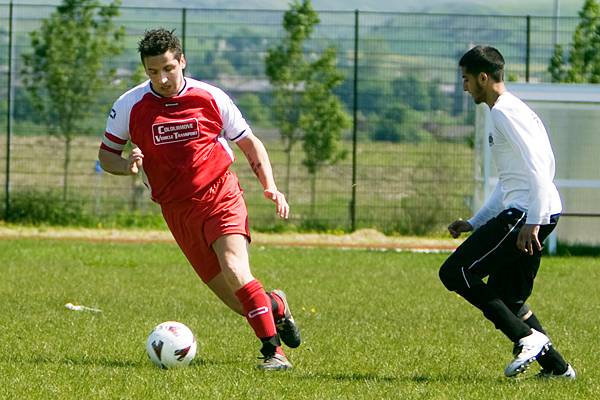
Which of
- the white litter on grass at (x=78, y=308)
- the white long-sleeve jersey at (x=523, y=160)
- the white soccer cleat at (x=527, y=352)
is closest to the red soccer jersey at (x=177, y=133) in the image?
the white long-sleeve jersey at (x=523, y=160)

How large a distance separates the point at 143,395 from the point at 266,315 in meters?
1.32

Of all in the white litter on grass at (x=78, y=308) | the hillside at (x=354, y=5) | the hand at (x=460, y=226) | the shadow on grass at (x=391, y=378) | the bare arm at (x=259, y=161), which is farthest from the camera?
the hillside at (x=354, y=5)

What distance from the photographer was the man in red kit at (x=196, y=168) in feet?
25.9

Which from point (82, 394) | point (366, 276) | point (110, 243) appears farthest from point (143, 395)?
point (110, 243)

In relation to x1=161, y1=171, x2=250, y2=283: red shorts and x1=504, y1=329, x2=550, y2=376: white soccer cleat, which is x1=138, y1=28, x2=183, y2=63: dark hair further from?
x1=504, y1=329, x2=550, y2=376: white soccer cleat

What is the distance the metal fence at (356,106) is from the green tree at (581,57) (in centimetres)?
24

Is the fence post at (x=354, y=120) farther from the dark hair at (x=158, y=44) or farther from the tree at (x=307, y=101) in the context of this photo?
the dark hair at (x=158, y=44)

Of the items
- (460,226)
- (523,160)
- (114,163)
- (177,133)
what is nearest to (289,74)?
(114,163)

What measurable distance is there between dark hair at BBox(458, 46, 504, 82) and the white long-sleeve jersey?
5.6 inches

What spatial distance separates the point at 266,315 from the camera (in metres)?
7.94

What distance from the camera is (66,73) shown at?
23.2 metres

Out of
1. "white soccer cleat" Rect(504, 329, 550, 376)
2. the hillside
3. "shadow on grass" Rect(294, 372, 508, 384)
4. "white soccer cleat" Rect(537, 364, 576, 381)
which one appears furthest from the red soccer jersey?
the hillside

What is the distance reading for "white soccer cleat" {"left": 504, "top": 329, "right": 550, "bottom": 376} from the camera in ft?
23.9

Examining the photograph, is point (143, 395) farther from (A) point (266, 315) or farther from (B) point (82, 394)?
(A) point (266, 315)
